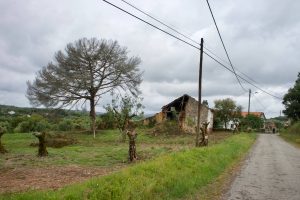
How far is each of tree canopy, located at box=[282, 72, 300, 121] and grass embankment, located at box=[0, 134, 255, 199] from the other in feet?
196

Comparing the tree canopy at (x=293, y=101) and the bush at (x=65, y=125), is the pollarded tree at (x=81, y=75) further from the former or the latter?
the tree canopy at (x=293, y=101)

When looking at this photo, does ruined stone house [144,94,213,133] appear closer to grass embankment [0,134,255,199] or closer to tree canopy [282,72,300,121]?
tree canopy [282,72,300,121]

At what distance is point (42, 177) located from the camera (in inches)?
582

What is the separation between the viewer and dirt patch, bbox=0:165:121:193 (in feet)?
41.5

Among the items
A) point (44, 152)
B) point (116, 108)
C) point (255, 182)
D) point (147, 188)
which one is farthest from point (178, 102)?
point (147, 188)

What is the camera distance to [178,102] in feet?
211

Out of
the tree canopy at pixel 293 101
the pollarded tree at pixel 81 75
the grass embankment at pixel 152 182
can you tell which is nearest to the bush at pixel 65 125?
the pollarded tree at pixel 81 75

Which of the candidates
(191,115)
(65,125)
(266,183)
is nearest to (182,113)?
(191,115)

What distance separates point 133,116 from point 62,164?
902 inches

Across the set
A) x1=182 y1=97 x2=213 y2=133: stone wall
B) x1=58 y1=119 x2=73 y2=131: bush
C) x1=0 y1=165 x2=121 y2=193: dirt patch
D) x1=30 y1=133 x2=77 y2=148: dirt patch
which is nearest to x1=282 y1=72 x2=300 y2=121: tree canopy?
x1=182 y1=97 x2=213 y2=133: stone wall

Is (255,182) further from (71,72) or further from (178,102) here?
(178,102)

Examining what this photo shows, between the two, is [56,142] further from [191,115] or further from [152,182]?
[191,115]

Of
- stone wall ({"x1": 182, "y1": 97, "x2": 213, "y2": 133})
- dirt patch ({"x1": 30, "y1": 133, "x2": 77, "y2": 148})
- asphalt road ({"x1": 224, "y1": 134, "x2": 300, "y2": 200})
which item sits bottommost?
asphalt road ({"x1": 224, "y1": 134, "x2": 300, "y2": 200})

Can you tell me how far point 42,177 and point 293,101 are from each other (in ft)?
224
